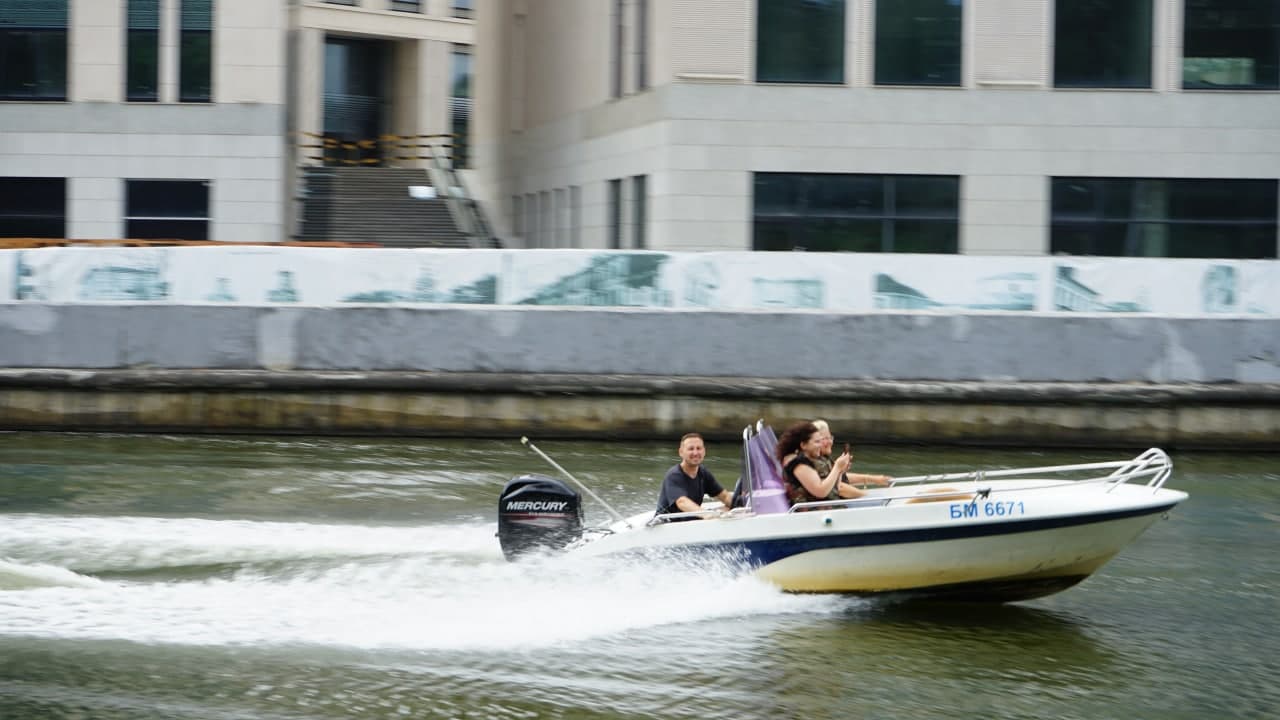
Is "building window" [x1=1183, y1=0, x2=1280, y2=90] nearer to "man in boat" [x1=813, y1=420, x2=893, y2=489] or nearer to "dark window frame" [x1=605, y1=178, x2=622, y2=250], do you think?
"dark window frame" [x1=605, y1=178, x2=622, y2=250]

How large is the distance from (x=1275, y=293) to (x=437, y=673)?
47.3 ft

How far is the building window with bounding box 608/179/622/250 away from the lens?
30203 millimetres

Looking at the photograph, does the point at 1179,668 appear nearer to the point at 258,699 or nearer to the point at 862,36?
the point at 258,699

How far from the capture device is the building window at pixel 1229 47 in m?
26.0

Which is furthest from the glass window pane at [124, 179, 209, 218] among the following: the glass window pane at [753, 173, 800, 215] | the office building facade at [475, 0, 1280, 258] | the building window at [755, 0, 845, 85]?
the building window at [755, 0, 845, 85]

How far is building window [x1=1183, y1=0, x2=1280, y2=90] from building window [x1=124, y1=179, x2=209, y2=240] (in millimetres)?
18142

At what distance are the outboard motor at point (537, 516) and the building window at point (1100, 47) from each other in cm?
1830

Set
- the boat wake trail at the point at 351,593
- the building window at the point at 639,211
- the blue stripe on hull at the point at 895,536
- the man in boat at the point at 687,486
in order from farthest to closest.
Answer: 1. the building window at the point at 639,211
2. the man in boat at the point at 687,486
3. the blue stripe on hull at the point at 895,536
4. the boat wake trail at the point at 351,593

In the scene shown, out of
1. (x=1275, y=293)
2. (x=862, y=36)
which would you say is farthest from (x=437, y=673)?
(x=862, y=36)

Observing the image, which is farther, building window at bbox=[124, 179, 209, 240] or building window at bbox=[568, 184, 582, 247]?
building window at bbox=[568, 184, 582, 247]

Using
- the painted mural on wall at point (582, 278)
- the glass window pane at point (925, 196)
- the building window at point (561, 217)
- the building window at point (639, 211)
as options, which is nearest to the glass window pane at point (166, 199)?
the building window at point (639, 211)

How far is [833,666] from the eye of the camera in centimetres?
896

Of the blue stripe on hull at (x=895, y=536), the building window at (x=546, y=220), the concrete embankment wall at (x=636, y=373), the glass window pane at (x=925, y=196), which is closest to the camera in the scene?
the blue stripe on hull at (x=895, y=536)

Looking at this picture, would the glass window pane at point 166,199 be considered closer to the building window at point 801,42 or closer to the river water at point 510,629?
the building window at point 801,42
